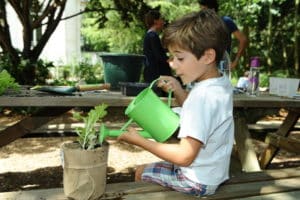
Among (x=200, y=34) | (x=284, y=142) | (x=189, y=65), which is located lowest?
(x=284, y=142)

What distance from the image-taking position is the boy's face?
1688 mm

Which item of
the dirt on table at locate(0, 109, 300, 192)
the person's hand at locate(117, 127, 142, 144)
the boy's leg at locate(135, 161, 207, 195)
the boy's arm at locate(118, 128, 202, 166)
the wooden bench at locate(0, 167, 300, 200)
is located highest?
the person's hand at locate(117, 127, 142, 144)

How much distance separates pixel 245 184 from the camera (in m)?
2.13

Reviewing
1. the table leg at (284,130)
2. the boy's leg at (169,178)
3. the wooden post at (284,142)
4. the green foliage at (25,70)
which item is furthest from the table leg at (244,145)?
the green foliage at (25,70)

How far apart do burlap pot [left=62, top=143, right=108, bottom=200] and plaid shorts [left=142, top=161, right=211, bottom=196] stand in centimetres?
33

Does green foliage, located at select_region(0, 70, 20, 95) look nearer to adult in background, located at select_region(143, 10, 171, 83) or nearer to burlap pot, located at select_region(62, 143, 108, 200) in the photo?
burlap pot, located at select_region(62, 143, 108, 200)

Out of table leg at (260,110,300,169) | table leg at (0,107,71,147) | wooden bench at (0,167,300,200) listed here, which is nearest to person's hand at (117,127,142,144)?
wooden bench at (0,167,300,200)

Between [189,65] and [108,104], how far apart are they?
1.03m

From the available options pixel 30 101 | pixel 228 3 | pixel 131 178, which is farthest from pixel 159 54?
pixel 228 3

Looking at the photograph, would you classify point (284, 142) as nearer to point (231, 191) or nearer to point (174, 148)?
point (231, 191)

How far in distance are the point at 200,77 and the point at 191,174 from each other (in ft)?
1.36

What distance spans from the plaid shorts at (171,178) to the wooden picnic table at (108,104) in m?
0.72

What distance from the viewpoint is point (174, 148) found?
5.33 ft

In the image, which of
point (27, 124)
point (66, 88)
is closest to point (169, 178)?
point (66, 88)
